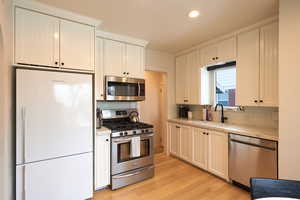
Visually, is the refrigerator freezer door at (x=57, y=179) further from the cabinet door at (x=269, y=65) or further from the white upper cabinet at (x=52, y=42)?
the cabinet door at (x=269, y=65)

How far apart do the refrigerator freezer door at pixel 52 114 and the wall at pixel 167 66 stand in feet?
5.96

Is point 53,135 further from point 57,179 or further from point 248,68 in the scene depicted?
point 248,68

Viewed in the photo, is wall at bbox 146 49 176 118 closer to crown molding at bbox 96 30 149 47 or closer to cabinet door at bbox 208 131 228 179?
crown molding at bbox 96 30 149 47

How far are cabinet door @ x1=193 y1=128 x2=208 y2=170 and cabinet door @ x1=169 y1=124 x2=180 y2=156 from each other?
1.69 ft

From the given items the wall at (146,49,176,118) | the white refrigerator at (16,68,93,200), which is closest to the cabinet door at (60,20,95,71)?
the white refrigerator at (16,68,93,200)

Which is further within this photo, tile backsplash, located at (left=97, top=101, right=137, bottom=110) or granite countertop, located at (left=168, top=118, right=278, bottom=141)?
tile backsplash, located at (left=97, top=101, right=137, bottom=110)

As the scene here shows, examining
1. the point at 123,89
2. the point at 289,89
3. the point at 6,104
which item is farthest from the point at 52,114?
the point at 289,89

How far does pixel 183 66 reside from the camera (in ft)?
12.2

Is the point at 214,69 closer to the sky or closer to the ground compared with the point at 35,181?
closer to the sky

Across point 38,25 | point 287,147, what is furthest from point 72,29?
point 287,147

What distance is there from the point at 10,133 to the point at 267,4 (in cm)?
335

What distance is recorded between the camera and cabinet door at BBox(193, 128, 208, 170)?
286 cm

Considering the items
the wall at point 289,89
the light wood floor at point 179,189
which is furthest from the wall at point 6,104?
the wall at point 289,89

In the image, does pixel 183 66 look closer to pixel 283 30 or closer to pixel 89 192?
pixel 283 30
